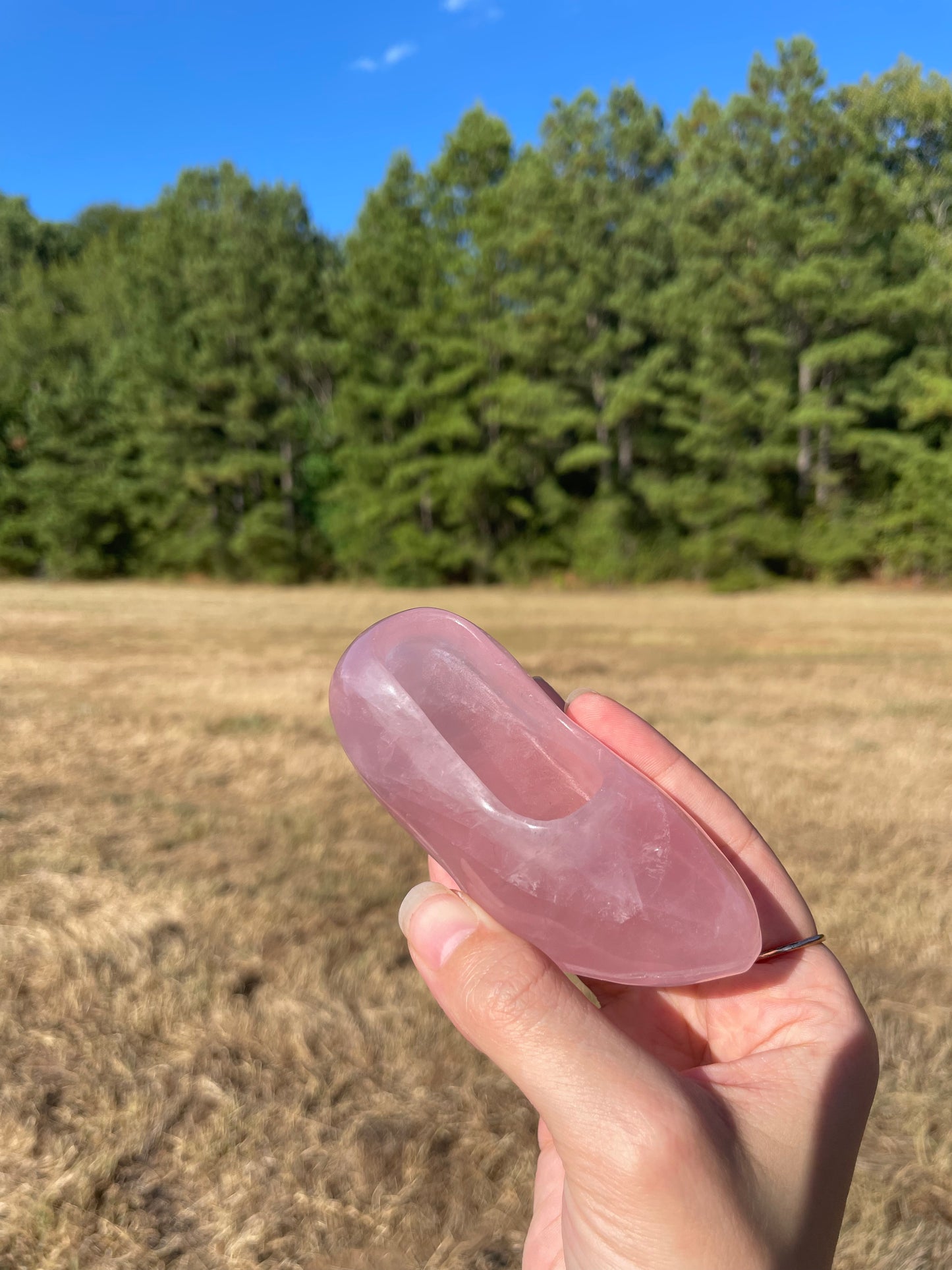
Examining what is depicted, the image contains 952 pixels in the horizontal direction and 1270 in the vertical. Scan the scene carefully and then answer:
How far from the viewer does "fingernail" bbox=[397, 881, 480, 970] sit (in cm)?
119

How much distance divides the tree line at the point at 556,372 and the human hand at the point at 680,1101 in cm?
1713

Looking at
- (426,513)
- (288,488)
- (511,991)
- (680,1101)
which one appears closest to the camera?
(680,1101)

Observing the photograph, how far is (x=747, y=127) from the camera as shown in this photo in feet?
58.4

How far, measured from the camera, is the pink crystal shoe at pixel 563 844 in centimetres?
125

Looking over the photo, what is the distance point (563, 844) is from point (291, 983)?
164 centimetres

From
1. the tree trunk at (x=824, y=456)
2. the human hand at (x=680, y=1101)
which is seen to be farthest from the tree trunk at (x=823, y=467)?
the human hand at (x=680, y=1101)

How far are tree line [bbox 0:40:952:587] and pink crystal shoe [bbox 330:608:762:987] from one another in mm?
16972

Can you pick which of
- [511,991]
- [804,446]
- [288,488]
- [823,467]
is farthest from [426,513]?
[511,991]

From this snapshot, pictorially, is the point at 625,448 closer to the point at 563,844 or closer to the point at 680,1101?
the point at 563,844

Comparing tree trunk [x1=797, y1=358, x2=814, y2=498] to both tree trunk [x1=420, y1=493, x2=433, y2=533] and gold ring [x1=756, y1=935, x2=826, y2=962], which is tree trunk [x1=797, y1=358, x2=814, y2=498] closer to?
tree trunk [x1=420, y1=493, x2=433, y2=533]

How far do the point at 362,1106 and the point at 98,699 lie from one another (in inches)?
196

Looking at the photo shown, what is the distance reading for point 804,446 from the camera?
18.5m

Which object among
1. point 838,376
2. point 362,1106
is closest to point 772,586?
point 838,376

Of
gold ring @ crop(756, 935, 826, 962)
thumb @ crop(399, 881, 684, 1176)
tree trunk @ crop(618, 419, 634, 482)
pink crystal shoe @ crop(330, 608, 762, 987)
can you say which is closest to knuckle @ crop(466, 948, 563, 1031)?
thumb @ crop(399, 881, 684, 1176)
